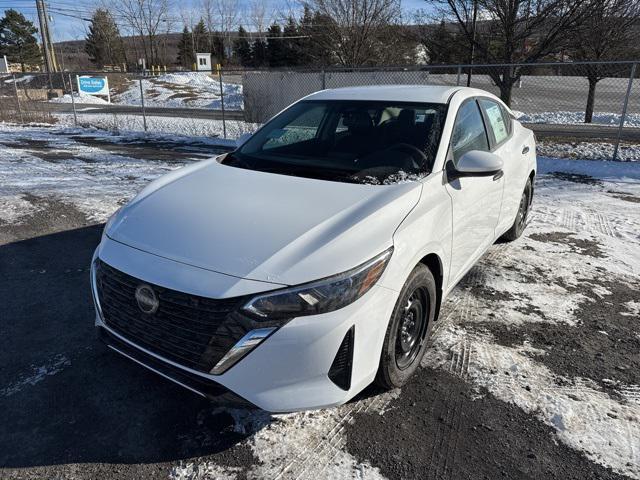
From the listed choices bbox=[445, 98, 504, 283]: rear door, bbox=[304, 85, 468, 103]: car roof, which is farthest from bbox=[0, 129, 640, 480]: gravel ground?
bbox=[304, 85, 468, 103]: car roof

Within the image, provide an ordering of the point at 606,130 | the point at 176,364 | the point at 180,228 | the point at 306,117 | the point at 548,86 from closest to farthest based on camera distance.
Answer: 1. the point at 176,364
2. the point at 180,228
3. the point at 306,117
4. the point at 606,130
5. the point at 548,86

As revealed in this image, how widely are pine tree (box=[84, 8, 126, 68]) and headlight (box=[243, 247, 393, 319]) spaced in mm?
74142

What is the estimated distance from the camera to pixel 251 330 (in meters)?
2.06

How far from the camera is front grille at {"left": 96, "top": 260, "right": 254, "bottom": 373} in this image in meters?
2.08

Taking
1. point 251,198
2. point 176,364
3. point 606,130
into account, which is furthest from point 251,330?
point 606,130

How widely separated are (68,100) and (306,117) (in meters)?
36.1

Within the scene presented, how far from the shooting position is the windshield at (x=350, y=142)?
3100 millimetres

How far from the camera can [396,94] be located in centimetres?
379

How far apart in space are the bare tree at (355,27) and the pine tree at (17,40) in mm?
58760

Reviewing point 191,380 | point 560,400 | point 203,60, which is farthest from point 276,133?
point 203,60

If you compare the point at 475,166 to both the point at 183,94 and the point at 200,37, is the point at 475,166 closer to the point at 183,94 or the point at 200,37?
the point at 183,94

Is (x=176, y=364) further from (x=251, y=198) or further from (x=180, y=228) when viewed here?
(x=251, y=198)

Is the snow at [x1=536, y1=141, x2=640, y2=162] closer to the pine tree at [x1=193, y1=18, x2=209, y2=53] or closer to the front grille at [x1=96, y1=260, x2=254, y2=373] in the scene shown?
the front grille at [x1=96, y1=260, x2=254, y2=373]

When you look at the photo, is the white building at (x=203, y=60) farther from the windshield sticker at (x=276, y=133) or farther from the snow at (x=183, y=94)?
the windshield sticker at (x=276, y=133)
